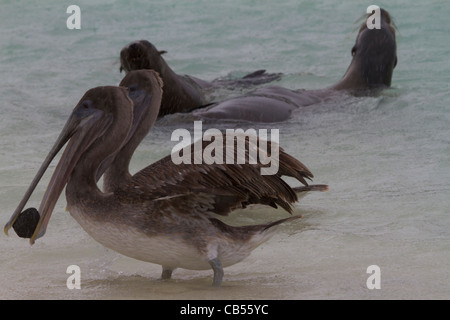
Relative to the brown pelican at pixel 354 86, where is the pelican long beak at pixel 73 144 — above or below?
below

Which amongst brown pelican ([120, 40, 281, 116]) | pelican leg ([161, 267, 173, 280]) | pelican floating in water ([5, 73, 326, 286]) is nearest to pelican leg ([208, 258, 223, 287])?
pelican floating in water ([5, 73, 326, 286])

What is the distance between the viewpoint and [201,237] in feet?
12.2

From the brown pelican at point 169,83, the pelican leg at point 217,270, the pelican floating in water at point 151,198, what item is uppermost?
the brown pelican at point 169,83

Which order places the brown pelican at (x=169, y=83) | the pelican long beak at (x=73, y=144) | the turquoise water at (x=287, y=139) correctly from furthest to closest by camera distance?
the brown pelican at (x=169, y=83) → the turquoise water at (x=287, y=139) → the pelican long beak at (x=73, y=144)

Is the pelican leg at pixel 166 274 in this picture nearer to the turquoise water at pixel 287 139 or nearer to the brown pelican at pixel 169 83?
the turquoise water at pixel 287 139

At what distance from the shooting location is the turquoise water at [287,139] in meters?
3.99

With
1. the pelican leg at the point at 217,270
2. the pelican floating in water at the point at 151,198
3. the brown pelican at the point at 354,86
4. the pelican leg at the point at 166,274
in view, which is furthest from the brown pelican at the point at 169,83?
the pelican leg at the point at 217,270

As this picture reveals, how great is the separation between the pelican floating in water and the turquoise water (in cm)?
18

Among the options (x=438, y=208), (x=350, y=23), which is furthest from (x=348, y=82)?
(x=350, y=23)

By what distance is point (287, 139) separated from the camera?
7.11 m

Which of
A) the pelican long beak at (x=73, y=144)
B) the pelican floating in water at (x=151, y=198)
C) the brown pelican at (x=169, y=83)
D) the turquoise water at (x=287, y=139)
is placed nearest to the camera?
the pelican floating in water at (x=151, y=198)

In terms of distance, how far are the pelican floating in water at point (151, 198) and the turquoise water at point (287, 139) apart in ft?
0.57

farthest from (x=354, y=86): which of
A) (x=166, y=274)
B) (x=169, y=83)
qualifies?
(x=166, y=274)

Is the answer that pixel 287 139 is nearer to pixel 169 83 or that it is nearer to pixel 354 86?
pixel 169 83
